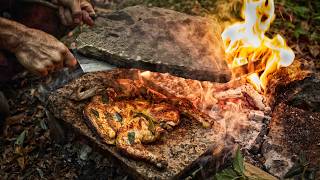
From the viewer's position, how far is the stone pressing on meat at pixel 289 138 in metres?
3.77

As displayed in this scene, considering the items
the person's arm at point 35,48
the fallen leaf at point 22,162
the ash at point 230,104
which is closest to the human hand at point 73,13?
the person's arm at point 35,48

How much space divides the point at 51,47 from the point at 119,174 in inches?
50.4

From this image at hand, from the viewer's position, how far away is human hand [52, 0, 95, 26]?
4156mm

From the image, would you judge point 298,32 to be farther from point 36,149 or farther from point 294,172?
point 36,149

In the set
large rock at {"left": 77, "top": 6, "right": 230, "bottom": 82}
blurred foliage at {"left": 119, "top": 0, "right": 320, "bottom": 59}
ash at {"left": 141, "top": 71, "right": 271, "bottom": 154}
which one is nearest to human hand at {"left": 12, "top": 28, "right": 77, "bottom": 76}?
large rock at {"left": 77, "top": 6, "right": 230, "bottom": 82}

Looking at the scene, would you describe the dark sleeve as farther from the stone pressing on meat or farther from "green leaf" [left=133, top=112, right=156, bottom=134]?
the stone pressing on meat

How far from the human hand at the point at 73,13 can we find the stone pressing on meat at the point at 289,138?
2148 millimetres

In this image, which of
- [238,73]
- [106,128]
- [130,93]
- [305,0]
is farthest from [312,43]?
[106,128]

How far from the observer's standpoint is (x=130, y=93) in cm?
399

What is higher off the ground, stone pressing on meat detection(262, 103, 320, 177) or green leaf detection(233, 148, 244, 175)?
green leaf detection(233, 148, 244, 175)

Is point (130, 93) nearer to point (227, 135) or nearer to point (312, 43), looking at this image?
point (227, 135)

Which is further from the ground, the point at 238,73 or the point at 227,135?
the point at 238,73

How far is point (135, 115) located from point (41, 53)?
39.2 inches

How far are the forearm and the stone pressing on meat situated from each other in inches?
99.9
